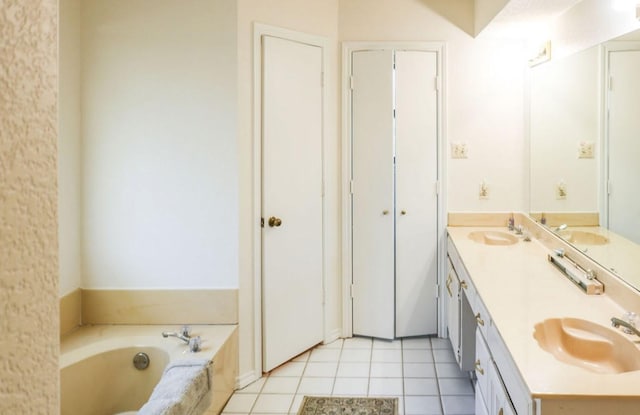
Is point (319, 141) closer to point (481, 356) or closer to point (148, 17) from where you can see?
point (148, 17)

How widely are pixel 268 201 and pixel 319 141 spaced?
606 mm

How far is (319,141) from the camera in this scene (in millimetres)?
3352

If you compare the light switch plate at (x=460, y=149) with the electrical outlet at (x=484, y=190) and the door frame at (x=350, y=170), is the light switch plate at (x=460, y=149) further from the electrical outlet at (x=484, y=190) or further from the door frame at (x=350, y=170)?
the electrical outlet at (x=484, y=190)

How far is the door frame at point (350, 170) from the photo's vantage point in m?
3.53

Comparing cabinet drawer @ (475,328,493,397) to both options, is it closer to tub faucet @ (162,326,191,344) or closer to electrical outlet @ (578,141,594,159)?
electrical outlet @ (578,141,594,159)

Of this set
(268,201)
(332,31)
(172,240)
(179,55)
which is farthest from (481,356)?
(332,31)

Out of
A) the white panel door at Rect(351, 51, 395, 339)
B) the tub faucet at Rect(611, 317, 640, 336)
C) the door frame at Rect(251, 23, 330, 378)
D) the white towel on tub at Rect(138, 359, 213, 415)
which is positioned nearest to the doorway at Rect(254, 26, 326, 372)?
the door frame at Rect(251, 23, 330, 378)

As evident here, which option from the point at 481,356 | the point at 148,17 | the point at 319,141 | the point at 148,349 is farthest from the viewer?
the point at 319,141

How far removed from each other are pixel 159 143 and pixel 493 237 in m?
2.16

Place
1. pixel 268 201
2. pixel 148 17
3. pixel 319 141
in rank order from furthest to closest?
1. pixel 319 141
2. pixel 268 201
3. pixel 148 17

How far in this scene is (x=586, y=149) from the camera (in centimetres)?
241

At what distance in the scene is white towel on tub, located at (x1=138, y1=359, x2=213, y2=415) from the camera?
6.18ft

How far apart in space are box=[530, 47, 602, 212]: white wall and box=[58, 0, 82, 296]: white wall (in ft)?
8.51

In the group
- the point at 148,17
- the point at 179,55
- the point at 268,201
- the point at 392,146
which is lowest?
the point at 268,201
